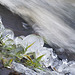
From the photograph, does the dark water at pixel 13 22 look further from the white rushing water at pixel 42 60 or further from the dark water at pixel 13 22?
the white rushing water at pixel 42 60

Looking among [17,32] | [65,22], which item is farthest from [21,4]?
[65,22]

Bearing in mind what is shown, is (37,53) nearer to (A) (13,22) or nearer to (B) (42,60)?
(B) (42,60)

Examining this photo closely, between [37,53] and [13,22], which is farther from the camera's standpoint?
[13,22]

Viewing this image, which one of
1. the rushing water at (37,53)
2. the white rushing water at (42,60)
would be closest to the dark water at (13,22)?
the rushing water at (37,53)

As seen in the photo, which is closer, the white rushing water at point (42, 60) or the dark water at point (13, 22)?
the white rushing water at point (42, 60)

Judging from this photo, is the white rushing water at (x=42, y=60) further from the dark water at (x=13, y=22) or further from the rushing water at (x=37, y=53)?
the dark water at (x=13, y=22)

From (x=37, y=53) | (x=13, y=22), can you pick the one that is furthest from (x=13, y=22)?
(x=37, y=53)

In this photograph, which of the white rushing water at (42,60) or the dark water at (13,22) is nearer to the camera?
the white rushing water at (42,60)

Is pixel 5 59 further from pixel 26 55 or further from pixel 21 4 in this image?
pixel 21 4

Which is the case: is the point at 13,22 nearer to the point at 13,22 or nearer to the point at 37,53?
the point at 13,22
